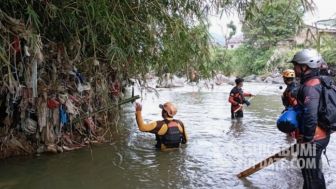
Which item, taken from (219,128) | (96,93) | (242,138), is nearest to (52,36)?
(96,93)

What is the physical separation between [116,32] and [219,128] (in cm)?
504

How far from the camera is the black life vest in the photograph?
684 centimetres

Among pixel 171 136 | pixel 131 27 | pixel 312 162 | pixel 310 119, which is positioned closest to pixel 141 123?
pixel 171 136

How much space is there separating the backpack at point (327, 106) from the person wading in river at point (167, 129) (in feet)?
10.1

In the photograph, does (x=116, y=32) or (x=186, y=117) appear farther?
(x=186, y=117)

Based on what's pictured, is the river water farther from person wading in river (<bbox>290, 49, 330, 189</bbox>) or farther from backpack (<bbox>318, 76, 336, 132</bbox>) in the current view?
backpack (<bbox>318, 76, 336, 132</bbox>)

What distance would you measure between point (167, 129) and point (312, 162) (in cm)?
307

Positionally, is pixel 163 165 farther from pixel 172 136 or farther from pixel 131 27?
pixel 131 27

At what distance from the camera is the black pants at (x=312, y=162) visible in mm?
4062

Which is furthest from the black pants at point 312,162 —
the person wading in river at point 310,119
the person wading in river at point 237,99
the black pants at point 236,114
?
the black pants at point 236,114

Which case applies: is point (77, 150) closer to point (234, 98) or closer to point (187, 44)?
point (187, 44)

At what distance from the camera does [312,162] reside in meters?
4.10

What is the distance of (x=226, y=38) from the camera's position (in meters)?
5.73

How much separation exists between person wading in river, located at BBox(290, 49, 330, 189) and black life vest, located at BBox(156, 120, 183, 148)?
2862 millimetres
